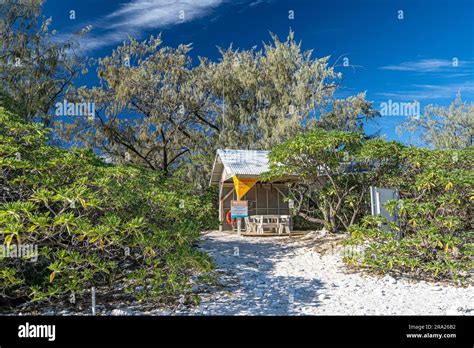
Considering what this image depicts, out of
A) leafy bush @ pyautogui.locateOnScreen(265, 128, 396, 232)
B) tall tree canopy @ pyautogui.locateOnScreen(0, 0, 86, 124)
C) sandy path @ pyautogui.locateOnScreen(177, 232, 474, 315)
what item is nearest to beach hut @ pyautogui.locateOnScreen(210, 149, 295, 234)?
leafy bush @ pyautogui.locateOnScreen(265, 128, 396, 232)

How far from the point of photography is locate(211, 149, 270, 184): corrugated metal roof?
51.1 ft

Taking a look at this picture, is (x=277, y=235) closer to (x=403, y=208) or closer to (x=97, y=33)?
(x=403, y=208)

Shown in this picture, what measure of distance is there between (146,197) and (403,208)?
5.00 m

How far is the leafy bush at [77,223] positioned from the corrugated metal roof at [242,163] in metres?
8.88

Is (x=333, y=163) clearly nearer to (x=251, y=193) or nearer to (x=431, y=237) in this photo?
(x=431, y=237)

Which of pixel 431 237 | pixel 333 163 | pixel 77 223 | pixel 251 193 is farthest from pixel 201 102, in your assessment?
pixel 77 223

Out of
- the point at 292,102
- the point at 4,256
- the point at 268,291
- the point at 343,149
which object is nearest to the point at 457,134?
the point at 292,102

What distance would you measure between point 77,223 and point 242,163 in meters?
12.3

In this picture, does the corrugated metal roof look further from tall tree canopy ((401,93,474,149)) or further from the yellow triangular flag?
tall tree canopy ((401,93,474,149))

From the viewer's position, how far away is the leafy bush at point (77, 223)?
15.1 feet

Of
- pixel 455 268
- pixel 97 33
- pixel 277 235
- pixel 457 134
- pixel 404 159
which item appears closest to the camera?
pixel 455 268

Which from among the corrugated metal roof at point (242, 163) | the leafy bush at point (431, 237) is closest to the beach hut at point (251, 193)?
the corrugated metal roof at point (242, 163)

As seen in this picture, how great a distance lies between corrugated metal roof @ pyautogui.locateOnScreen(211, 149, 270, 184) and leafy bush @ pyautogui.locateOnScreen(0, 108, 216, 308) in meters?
8.88

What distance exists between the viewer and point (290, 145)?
37.0 ft
